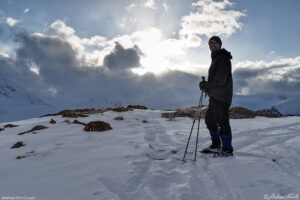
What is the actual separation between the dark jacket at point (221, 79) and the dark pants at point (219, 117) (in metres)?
0.13

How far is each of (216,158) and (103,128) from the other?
3884mm

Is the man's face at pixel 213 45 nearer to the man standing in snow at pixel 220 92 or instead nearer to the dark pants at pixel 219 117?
the man standing in snow at pixel 220 92

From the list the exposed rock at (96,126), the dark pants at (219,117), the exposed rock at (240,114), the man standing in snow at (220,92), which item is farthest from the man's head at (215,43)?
the exposed rock at (240,114)

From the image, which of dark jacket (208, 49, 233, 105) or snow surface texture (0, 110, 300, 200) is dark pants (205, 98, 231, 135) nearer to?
dark jacket (208, 49, 233, 105)

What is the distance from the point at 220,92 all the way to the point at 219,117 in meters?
0.52

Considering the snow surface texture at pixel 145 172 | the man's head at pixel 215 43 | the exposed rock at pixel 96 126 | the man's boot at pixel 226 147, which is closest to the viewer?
the snow surface texture at pixel 145 172

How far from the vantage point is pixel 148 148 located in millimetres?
4242

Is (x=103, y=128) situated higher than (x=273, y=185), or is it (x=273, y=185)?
(x=103, y=128)

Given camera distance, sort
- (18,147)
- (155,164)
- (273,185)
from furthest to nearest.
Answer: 1. (18,147)
2. (155,164)
3. (273,185)

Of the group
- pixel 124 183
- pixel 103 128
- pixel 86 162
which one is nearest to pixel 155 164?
pixel 124 183

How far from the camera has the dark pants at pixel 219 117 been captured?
3.89m

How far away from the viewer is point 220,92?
390 cm

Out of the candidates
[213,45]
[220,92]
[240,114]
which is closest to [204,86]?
[220,92]

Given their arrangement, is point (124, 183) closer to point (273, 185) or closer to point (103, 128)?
point (273, 185)
